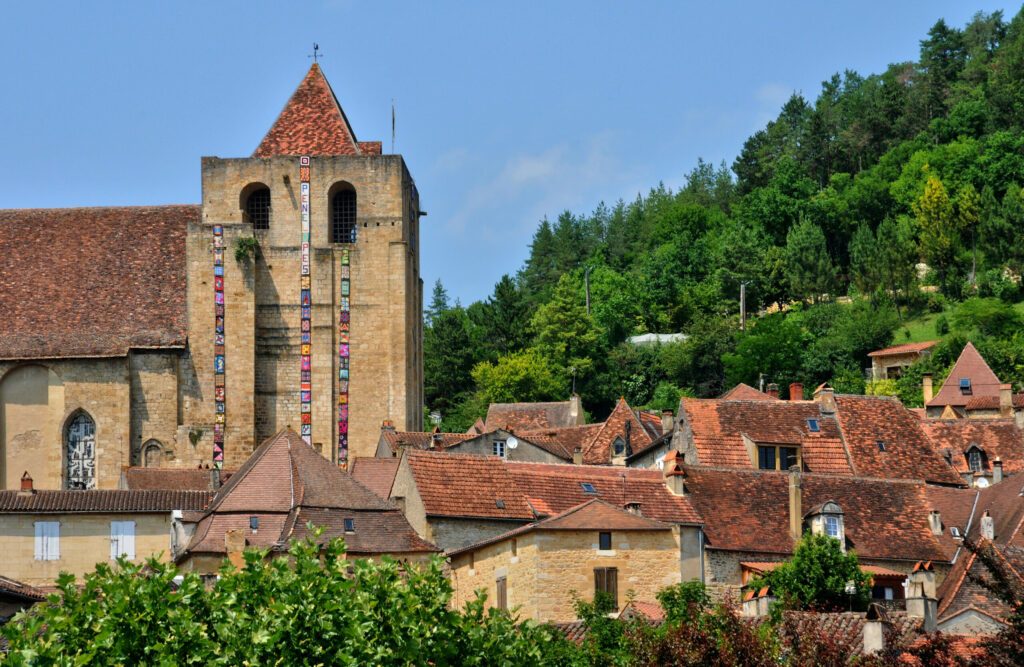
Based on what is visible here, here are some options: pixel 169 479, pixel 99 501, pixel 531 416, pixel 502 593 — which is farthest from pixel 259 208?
pixel 502 593

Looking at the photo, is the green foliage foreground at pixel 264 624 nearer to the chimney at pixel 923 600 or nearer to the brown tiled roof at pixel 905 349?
the chimney at pixel 923 600

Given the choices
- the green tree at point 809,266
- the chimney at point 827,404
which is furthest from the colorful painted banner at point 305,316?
the green tree at point 809,266

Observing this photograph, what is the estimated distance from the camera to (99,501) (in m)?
46.4

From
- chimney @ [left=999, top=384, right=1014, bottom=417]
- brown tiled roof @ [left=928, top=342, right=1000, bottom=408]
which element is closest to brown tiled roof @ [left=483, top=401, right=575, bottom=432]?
brown tiled roof @ [left=928, top=342, right=1000, bottom=408]

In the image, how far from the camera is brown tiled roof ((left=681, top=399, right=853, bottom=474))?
1977 inches

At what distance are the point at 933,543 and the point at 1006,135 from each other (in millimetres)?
72286

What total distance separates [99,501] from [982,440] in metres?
25.6

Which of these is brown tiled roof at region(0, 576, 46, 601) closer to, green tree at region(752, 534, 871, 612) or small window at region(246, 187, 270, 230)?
green tree at region(752, 534, 871, 612)

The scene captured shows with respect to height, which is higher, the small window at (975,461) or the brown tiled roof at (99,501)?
the small window at (975,461)

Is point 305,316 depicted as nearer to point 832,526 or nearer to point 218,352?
point 218,352

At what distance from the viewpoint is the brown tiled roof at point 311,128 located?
63562 millimetres

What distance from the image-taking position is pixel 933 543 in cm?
4403

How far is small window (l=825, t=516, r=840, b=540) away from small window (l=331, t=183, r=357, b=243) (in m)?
23.1

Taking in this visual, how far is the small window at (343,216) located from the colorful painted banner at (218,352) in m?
3.59
